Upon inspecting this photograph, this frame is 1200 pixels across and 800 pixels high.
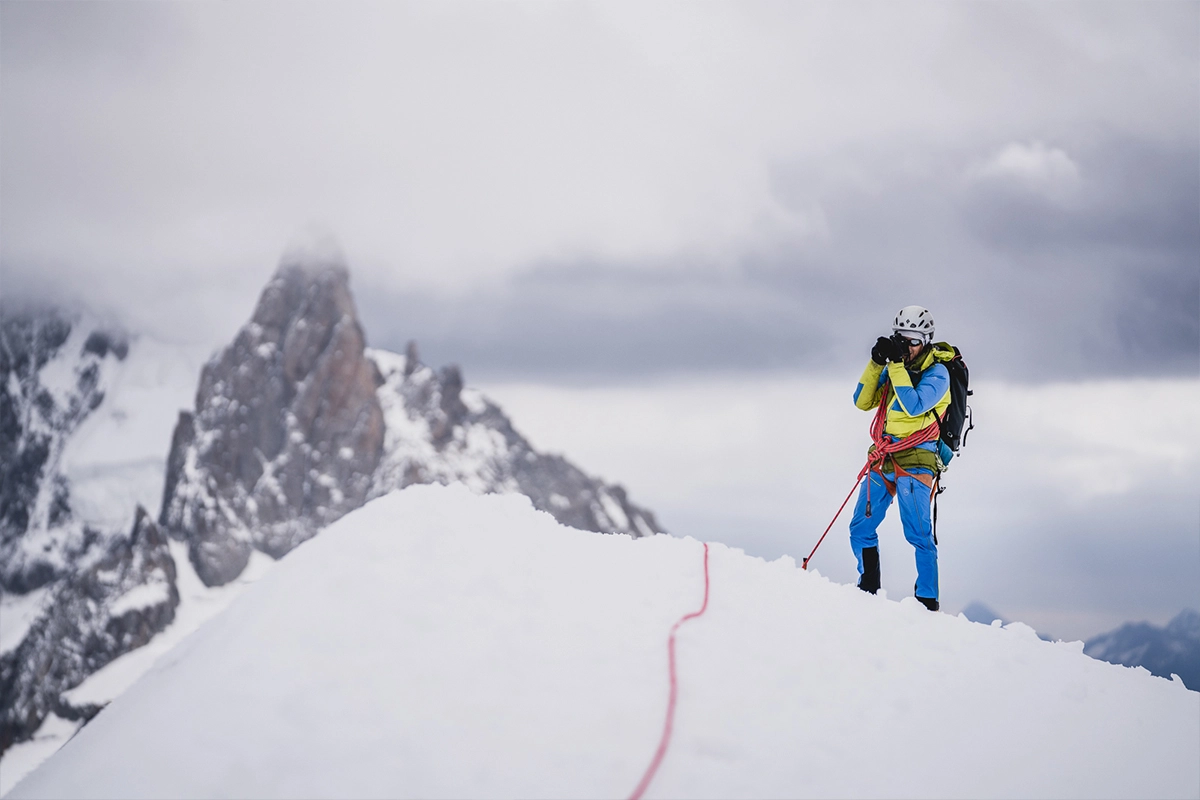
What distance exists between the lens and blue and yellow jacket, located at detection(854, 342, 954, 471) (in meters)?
11.8

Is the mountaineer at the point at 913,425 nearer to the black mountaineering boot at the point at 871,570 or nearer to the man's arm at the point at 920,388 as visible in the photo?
the man's arm at the point at 920,388

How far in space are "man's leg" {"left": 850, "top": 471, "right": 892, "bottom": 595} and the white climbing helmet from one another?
219 cm

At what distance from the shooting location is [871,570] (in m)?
12.8

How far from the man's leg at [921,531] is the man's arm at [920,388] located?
3.71ft

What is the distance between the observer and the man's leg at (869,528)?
12.7m

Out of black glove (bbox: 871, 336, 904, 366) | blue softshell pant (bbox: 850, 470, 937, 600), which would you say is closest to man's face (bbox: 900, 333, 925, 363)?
black glove (bbox: 871, 336, 904, 366)

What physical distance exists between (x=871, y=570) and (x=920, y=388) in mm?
2940

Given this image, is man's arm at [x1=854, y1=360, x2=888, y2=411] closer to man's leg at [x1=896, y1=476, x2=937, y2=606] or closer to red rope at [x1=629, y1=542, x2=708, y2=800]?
man's leg at [x1=896, y1=476, x2=937, y2=606]

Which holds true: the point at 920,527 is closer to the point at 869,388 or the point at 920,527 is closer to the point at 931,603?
the point at 931,603

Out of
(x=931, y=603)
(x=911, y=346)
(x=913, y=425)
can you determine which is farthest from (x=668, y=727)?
(x=911, y=346)

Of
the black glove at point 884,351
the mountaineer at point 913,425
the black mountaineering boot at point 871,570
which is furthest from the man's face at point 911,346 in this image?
the black mountaineering boot at point 871,570

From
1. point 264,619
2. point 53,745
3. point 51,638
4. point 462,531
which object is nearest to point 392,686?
point 264,619

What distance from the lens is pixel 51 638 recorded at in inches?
7830

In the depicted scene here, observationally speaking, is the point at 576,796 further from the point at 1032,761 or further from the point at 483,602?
the point at 1032,761
